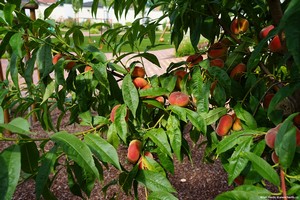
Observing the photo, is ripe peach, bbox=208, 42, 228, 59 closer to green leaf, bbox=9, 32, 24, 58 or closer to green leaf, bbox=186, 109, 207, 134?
green leaf, bbox=186, 109, 207, 134

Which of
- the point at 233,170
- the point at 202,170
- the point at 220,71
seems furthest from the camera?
the point at 202,170

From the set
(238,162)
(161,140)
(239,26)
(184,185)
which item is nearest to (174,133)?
(161,140)

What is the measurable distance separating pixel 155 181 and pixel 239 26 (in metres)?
0.47

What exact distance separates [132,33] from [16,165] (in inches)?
23.2

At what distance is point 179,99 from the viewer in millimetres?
731

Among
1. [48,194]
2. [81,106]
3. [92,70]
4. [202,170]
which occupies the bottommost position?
[202,170]

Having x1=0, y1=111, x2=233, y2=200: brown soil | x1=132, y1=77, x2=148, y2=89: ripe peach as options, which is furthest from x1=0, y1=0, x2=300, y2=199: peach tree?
x1=0, y1=111, x2=233, y2=200: brown soil

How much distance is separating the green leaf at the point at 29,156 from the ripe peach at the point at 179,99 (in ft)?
1.09

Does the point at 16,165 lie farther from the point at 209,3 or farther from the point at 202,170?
the point at 202,170

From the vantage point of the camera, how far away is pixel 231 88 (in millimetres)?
729

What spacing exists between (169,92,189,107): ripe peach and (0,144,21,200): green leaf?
15.9 inches

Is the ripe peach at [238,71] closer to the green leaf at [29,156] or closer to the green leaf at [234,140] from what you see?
the green leaf at [234,140]

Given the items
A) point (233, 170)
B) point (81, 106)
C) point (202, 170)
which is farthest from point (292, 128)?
point (202, 170)

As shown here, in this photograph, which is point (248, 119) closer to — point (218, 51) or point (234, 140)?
point (234, 140)
